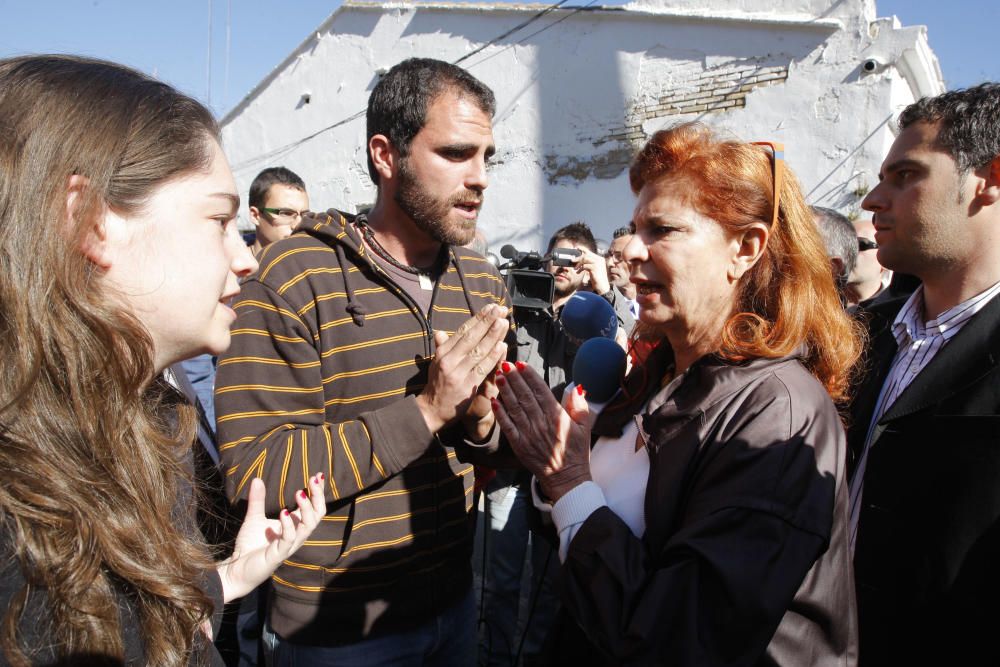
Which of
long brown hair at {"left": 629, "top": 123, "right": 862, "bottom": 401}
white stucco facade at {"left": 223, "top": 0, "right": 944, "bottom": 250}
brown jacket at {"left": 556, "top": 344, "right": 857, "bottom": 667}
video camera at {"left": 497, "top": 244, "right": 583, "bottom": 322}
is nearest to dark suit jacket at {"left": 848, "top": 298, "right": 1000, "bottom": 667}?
long brown hair at {"left": 629, "top": 123, "right": 862, "bottom": 401}

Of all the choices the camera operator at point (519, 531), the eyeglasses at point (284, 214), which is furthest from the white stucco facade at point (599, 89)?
the eyeglasses at point (284, 214)

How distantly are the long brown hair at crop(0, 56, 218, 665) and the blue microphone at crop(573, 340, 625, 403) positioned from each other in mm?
1161

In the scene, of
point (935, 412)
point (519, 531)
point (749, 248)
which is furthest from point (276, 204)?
point (935, 412)

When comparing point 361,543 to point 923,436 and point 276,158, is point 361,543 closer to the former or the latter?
point 923,436

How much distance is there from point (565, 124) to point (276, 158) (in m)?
6.64

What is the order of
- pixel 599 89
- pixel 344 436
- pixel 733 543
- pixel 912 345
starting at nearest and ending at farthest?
pixel 733 543 < pixel 344 436 < pixel 912 345 < pixel 599 89

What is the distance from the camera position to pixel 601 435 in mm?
1872

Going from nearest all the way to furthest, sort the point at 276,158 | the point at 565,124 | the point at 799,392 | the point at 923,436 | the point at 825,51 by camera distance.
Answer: the point at 799,392 → the point at 923,436 → the point at 825,51 → the point at 565,124 → the point at 276,158

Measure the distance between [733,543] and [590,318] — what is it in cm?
109

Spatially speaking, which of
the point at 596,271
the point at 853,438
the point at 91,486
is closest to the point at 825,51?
the point at 596,271

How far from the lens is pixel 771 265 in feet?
5.43

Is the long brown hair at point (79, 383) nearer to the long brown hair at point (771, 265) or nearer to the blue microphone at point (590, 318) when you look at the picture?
the long brown hair at point (771, 265)

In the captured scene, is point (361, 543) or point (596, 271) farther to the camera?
point (596, 271)

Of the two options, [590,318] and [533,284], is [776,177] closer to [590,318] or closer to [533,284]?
[590,318]
